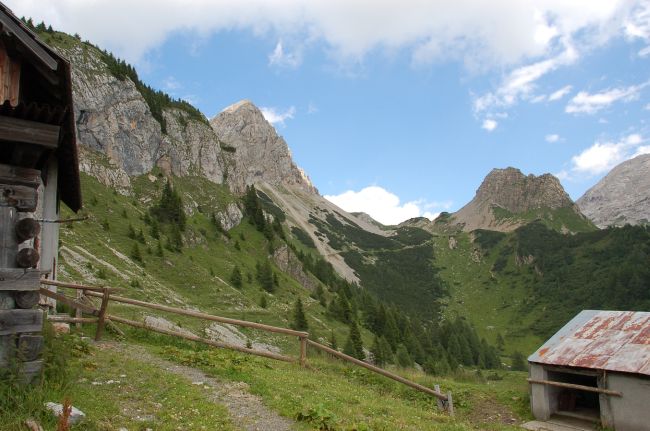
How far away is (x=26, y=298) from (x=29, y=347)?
936 mm

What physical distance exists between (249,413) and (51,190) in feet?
48.1

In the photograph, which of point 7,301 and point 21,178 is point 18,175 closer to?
point 21,178

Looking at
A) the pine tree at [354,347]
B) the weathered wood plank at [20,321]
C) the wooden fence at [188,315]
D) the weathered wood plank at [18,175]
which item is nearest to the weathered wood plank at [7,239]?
the weathered wood plank at [18,175]

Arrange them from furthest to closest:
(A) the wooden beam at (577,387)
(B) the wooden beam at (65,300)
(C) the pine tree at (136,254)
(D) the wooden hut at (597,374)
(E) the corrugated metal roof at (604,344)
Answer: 1. (C) the pine tree at (136,254)
2. (E) the corrugated metal roof at (604,344)
3. (A) the wooden beam at (577,387)
4. (D) the wooden hut at (597,374)
5. (B) the wooden beam at (65,300)

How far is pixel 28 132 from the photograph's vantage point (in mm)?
9070

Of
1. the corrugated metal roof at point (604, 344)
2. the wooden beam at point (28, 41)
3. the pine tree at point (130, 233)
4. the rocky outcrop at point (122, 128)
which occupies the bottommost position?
the corrugated metal roof at point (604, 344)

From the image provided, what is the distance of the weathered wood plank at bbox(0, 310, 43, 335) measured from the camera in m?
8.73

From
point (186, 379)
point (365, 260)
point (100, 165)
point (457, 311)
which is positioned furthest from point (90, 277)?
point (365, 260)

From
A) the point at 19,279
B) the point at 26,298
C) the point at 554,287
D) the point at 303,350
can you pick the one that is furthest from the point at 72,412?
the point at 554,287

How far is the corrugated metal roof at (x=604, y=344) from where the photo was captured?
2086cm

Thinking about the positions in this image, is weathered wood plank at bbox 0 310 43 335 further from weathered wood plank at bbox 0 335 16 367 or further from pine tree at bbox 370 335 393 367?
pine tree at bbox 370 335 393 367

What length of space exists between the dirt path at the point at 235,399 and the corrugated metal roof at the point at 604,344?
56.0ft

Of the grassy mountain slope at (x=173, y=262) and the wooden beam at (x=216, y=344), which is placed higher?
the grassy mountain slope at (x=173, y=262)

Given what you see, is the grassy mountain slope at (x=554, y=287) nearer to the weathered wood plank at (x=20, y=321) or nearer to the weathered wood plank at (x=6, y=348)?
the weathered wood plank at (x=20, y=321)
